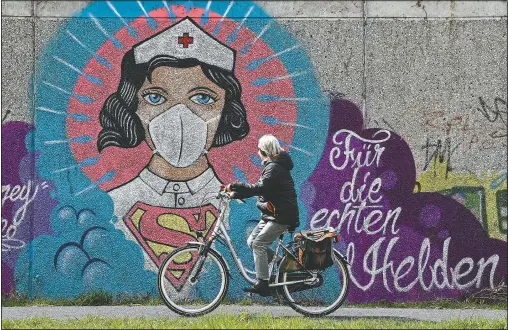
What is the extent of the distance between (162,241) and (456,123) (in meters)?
3.36

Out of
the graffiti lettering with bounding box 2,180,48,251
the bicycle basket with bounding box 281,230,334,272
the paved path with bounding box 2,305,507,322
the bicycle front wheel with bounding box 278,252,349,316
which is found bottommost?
the paved path with bounding box 2,305,507,322

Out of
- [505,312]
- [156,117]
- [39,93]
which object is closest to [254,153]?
[156,117]

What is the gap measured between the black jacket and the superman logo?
1.33 meters

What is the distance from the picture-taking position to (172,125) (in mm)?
9320

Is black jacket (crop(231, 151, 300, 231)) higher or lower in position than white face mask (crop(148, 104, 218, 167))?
lower

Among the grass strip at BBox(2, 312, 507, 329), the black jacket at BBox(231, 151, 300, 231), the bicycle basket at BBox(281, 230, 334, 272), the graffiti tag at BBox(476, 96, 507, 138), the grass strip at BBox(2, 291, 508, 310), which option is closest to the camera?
the grass strip at BBox(2, 312, 507, 329)

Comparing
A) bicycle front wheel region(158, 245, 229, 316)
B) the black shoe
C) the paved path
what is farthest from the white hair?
the paved path

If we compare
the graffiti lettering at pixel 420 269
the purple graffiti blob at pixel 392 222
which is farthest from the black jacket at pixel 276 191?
the graffiti lettering at pixel 420 269

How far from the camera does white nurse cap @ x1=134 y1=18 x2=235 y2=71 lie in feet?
30.6

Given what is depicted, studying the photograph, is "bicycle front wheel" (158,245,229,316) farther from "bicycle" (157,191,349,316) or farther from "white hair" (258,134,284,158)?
"white hair" (258,134,284,158)

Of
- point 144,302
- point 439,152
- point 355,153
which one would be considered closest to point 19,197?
point 144,302

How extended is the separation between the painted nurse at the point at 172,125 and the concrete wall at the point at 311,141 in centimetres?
5

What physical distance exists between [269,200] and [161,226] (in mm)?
1625

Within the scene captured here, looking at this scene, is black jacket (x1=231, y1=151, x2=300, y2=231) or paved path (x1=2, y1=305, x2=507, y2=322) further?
paved path (x1=2, y1=305, x2=507, y2=322)
